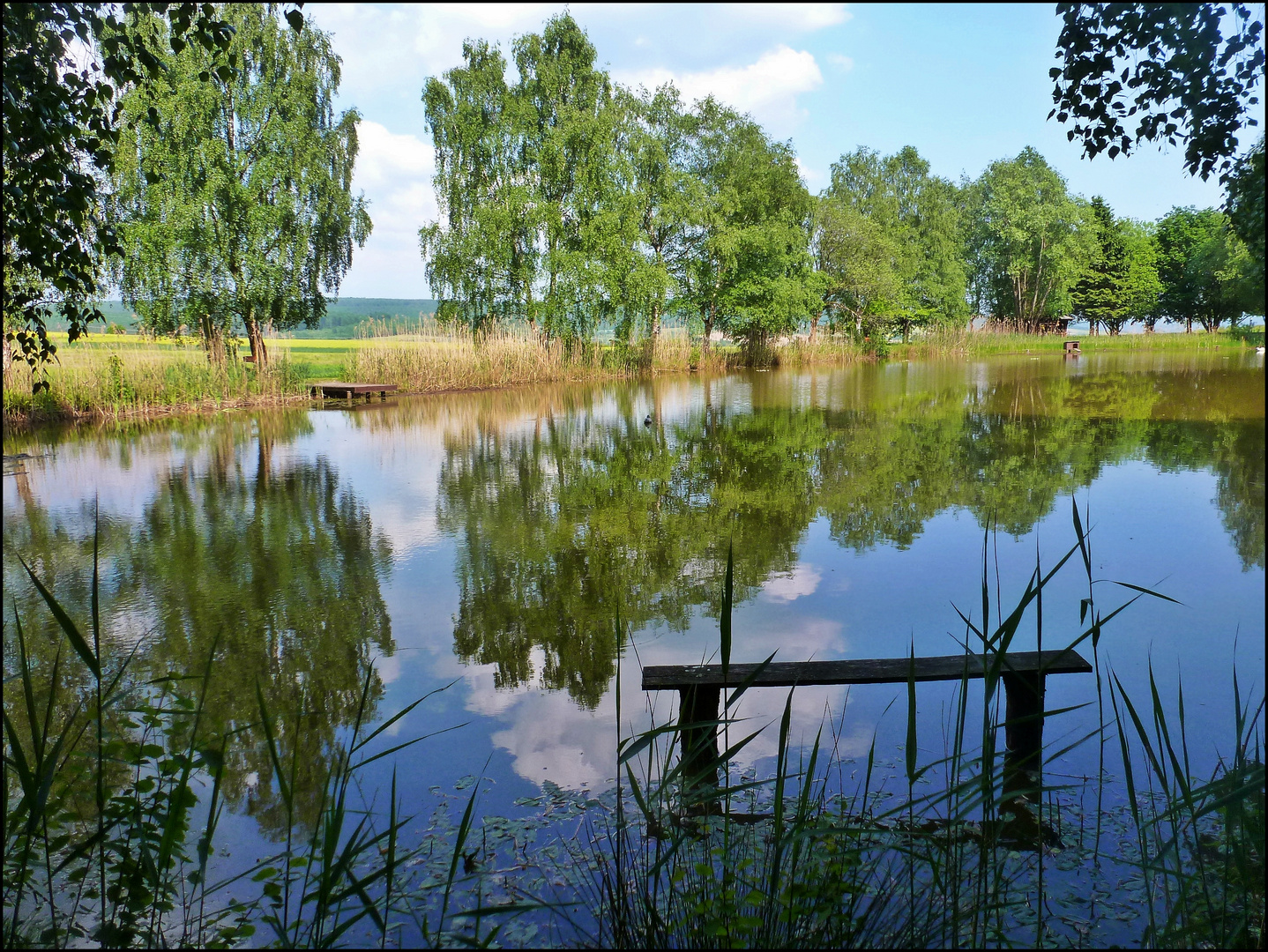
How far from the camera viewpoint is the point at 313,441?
41.0 feet

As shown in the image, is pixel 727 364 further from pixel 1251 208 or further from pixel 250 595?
pixel 1251 208

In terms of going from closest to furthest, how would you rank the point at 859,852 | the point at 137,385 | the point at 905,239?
the point at 859,852, the point at 137,385, the point at 905,239

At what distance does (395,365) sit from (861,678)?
18957 mm

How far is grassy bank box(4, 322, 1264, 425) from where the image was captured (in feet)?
48.7

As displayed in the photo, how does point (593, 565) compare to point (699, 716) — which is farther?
point (593, 565)

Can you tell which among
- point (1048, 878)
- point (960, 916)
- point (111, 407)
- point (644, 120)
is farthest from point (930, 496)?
point (644, 120)

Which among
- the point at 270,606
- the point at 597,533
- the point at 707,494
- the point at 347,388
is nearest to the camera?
the point at 270,606

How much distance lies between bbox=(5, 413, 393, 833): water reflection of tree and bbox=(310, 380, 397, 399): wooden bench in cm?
944

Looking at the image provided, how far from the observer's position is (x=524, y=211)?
25.2 meters

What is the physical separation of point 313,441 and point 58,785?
999 centimetres

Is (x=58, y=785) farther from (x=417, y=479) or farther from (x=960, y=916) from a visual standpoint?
(x=417, y=479)

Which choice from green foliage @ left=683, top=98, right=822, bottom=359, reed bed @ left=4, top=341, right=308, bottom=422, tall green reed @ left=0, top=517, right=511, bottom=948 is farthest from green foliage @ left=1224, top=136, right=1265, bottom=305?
green foliage @ left=683, top=98, right=822, bottom=359

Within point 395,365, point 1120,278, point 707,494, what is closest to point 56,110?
point 707,494

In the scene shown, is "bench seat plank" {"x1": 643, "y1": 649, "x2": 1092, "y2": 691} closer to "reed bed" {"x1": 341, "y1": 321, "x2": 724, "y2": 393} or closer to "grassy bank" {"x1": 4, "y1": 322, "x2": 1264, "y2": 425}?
"grassy bank" {"x1": 4, "y1": 322, "x2": 1264, "y2": 425}
